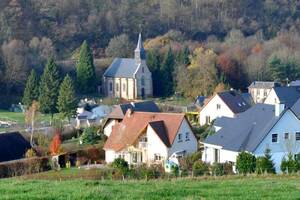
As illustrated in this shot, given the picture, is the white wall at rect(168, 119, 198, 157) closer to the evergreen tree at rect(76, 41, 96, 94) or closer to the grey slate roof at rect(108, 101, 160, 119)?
the grey slate roof at rect(108, 101, 160, 119)

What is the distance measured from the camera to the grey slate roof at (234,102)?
3631cm

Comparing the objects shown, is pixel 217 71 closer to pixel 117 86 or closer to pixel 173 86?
pixel 173 86

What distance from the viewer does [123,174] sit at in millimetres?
19188

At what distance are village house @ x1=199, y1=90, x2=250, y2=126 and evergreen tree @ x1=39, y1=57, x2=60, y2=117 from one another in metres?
11.5

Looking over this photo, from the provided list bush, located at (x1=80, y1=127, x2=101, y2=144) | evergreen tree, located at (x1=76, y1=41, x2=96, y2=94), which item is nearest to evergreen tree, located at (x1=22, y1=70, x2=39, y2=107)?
evergreen tree, located at (x1=76, y1=41, x2=96, y2=94)

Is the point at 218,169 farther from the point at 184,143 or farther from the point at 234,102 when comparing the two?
the point at 234,102

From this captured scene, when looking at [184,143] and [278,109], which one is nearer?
[278,109]

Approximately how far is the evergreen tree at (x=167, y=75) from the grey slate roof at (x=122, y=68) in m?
2.75

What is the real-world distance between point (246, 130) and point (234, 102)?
13196 millimetres

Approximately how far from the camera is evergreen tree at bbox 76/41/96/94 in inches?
2067

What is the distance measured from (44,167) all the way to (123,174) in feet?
22.4

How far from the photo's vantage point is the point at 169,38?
67875mm

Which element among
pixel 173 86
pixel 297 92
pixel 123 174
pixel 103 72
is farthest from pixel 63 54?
pixel 123 174

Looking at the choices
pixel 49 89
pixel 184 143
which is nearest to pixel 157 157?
pixel 184 143
